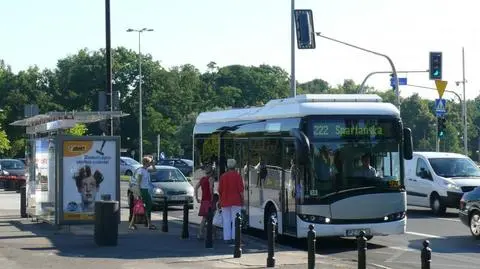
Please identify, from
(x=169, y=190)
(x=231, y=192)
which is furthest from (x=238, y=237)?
(x=169, y=190)

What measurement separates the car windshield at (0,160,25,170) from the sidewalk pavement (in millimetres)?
29398

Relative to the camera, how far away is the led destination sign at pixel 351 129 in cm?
1585

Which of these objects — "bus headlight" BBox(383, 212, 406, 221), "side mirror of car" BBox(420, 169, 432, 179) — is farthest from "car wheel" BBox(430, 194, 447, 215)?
"bus headlight" BBox(383, 212, 406, 221)

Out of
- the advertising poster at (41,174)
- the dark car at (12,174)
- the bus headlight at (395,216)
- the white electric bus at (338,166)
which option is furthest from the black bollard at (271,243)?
the dark car at (12,174)

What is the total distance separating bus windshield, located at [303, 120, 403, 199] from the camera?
15.6m

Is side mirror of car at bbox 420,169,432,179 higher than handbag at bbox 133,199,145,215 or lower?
higher

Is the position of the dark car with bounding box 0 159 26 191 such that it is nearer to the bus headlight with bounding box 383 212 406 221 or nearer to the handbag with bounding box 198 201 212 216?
the handbag with bounding box 198 201 212 216

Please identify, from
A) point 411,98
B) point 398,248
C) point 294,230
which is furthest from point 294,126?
point 411,98

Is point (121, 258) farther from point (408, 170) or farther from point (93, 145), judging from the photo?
point (408, 170)

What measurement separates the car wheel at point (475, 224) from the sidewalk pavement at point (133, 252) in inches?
179

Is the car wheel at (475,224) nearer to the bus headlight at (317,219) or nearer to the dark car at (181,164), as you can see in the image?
the bus headlight at (317,219)

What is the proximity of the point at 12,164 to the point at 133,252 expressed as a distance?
35.4m

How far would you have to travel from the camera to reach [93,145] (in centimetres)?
1928

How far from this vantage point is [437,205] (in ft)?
81.7
